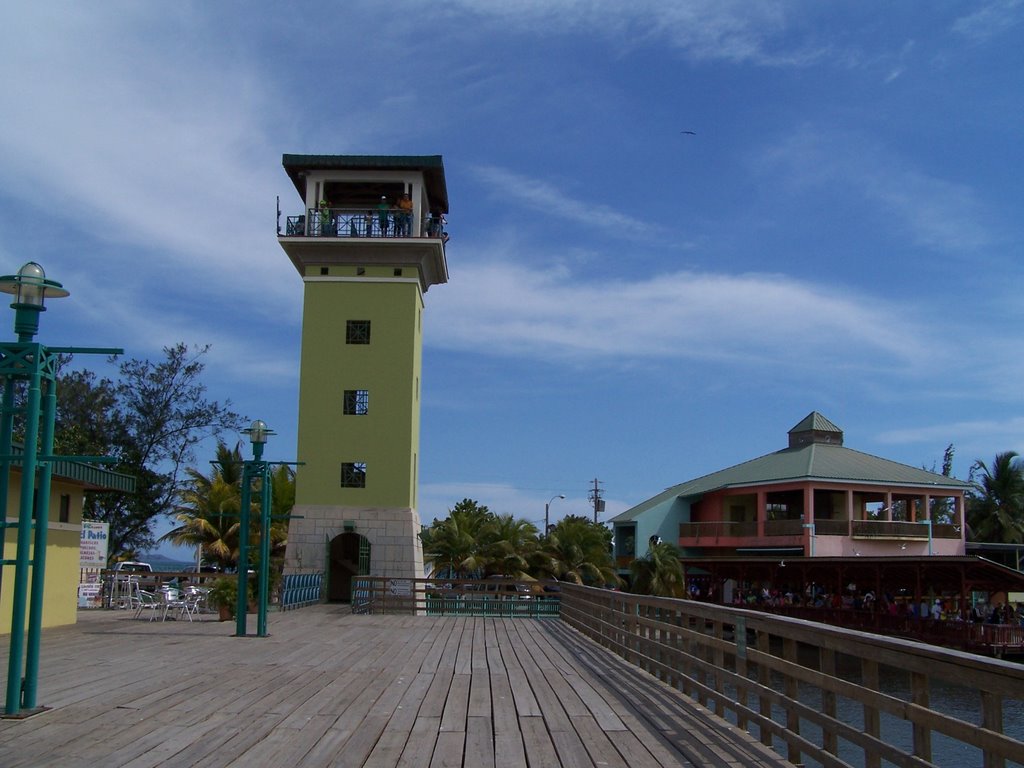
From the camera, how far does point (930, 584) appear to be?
3597 centimetres

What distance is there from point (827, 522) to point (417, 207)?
21137 mm

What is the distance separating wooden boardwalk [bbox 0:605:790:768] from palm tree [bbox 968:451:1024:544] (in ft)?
157

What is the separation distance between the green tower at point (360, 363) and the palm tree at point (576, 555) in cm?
718

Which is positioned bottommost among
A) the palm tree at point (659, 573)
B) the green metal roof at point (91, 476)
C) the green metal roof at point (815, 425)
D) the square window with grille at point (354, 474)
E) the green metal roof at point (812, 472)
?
the palm tree at point (659, 573)

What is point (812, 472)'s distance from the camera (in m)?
40.0

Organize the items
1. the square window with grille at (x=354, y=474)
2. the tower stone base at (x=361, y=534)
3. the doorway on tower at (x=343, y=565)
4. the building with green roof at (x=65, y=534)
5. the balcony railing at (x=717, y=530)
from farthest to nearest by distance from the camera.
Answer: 1. the balcony railing at (x=717, y=530)
2. the doorway on tower at (x=343, y=565)
3. the square window with grille at (x=354, y=474)
4. the tower stone base at (x=361, y=534)
5. the building with green roof at (x=65, y=534)

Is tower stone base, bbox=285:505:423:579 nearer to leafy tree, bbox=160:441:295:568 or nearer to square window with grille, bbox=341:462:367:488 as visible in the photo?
square window with grille, bbox=341:462:367:488

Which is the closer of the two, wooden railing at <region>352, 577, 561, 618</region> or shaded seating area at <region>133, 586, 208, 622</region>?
shaded seating area at <region>133, 586, 208, 622</region>

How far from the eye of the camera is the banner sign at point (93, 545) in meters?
21.3

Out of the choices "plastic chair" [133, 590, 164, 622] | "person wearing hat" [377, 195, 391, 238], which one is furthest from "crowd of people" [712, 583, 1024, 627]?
"plastic chair" [133, 590, 164, 622]

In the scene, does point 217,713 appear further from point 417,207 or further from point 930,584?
point 930,584

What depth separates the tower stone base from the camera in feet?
90.7

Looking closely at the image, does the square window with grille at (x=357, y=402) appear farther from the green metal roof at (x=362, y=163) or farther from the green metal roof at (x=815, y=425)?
the green metal roof at (x=815, y=425)

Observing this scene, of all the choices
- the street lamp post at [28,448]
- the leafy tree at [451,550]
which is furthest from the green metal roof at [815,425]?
the street lamp post at [28,448]
